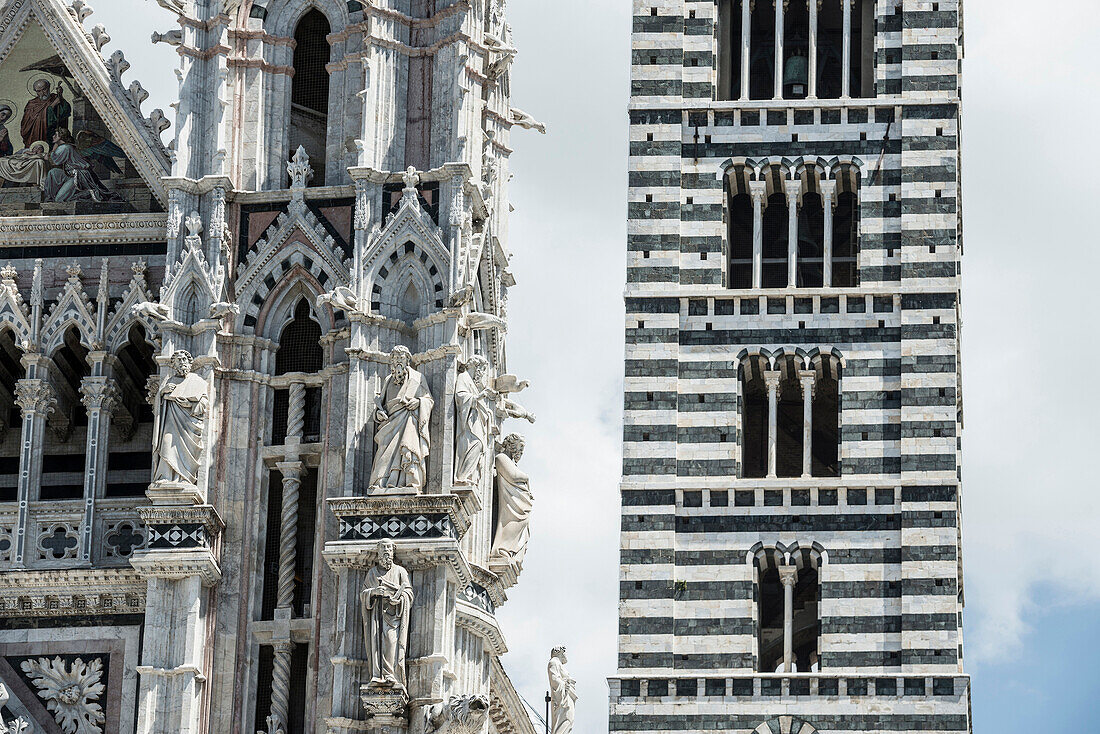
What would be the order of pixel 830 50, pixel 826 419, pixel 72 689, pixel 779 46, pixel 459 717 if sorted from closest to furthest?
pixel 459 717, pixel 72 689, pixel 826 419, pixel 779 46, pixel 830 50

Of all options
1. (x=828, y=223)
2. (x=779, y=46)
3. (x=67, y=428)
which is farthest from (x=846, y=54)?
(x=67, y=428)

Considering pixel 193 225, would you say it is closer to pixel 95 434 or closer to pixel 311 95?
pixel 95 434

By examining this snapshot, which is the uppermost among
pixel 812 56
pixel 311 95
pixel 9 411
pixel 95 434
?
pixel 812 56

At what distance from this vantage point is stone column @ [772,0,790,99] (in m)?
46.7

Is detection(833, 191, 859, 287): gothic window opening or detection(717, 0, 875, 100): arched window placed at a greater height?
detection(717, 0, 875, 100): arched window

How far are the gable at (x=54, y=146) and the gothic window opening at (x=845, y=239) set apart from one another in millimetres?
13521

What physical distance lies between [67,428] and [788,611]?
1231 cm

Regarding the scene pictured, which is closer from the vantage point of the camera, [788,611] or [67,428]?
[67,428]

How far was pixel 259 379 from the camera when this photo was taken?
112 feet

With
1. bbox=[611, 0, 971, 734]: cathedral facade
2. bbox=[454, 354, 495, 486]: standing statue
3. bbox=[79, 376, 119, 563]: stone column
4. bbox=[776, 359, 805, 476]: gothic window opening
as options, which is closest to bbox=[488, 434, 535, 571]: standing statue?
bbox=[454, 354, 495, 486]: standing statue

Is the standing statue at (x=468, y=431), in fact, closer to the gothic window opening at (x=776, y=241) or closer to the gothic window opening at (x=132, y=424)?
the gothic window opening at (x=132, y=424)

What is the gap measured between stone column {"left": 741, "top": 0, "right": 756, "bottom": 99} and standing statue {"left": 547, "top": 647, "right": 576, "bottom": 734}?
12.4 meters

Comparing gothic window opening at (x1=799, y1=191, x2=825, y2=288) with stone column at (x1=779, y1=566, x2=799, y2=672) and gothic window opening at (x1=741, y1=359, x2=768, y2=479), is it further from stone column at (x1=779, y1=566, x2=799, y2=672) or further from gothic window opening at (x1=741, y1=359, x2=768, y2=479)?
stone column at (x1=779, y1=566, x2=799, y2=672)

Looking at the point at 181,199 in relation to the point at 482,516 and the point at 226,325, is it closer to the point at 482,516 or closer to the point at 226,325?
the point at 226,325
